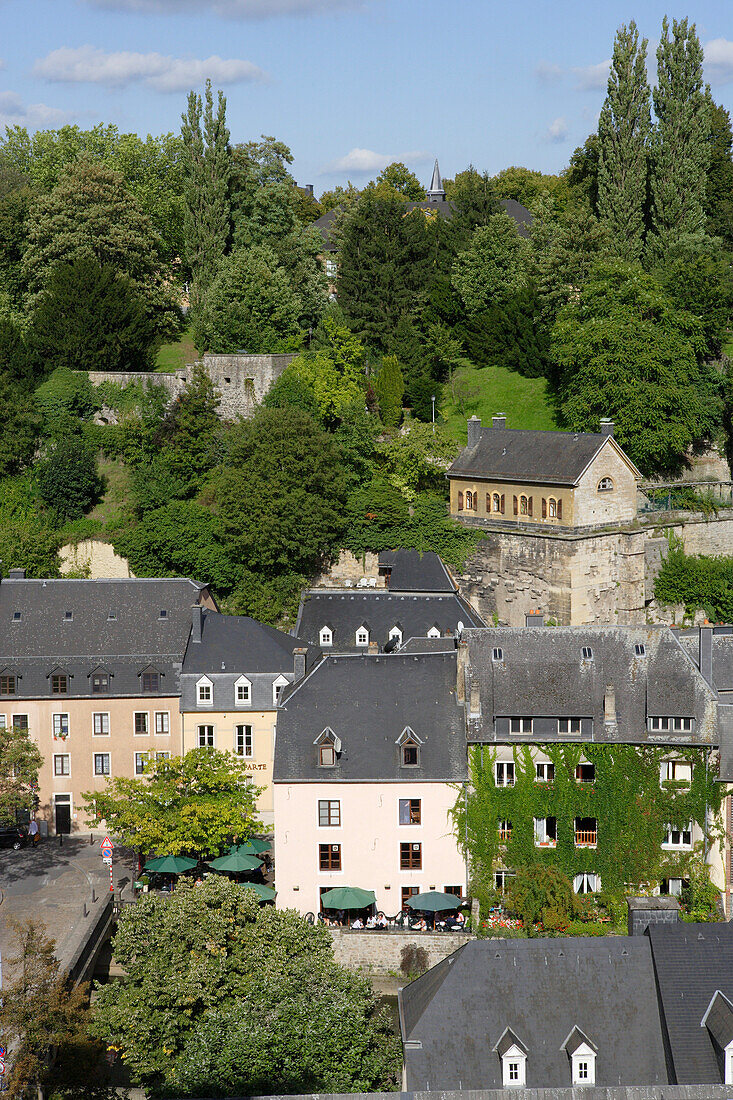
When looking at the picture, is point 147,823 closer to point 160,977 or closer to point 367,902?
point 367,902

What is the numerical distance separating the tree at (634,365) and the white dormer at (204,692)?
22.7 m

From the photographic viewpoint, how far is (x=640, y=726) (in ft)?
120

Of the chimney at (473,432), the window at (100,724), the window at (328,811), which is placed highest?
the chimney at (473,432)

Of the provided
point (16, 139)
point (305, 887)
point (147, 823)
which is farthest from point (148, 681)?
point (16, 139)

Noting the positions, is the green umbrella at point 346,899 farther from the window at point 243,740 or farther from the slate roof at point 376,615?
the slate roof at point 376,615

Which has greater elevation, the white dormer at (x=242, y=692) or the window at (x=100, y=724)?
the white dormer at (x=242, y=692)

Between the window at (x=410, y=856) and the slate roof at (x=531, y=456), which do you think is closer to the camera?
the window at (x=410, y=856)

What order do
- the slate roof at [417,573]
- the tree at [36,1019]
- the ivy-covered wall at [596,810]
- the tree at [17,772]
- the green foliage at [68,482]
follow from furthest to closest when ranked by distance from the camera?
the green foliage at [68,482]
the slate roof at [417,573]
the tree at [17,772]
the ivy-covered wall at [596,810]
the tree at [36,1019]

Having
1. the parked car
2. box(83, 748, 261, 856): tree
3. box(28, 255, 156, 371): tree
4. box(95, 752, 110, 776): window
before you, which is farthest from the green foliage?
box(83, 748, 261, 856): tree

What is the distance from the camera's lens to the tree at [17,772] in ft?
126

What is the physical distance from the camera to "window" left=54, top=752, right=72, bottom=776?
4338 cm

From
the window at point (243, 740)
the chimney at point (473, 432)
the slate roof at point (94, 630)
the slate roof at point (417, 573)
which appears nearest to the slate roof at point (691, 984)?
the window at point (243, 740)

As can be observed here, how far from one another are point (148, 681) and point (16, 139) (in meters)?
44.7

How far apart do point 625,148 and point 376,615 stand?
3301cm
